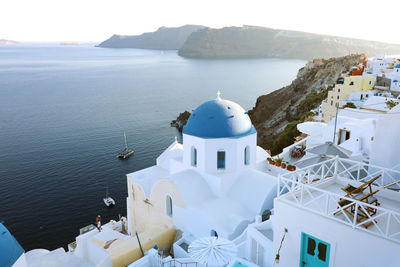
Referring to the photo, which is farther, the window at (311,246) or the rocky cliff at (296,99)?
the rocky cliff at (296,99)

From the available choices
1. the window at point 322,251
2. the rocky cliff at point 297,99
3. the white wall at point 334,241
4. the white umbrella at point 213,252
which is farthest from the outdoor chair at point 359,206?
the rocky cliff at point 297,99

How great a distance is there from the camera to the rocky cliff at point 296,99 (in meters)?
51.6

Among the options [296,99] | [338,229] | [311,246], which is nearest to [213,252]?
[311,246]

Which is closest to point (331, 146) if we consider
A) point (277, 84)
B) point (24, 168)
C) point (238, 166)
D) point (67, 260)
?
point (238, 166)

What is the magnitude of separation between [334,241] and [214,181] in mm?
9182

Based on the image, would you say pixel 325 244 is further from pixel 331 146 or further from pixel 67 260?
pixel 67 260

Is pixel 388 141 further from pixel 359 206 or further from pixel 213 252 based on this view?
pixel 213 252

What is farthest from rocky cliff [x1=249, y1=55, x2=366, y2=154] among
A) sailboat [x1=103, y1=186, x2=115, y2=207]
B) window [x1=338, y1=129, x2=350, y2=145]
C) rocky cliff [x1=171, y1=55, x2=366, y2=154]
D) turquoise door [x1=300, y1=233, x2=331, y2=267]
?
turquoise door [x1=300, y1=233, x2=331, y2=267]

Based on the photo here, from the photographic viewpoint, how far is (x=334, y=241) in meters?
7.71

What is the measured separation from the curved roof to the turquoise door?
13253 millimetres

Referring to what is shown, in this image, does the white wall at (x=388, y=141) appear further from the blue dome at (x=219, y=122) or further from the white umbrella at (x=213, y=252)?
the blue dome at (x=219, y=122)

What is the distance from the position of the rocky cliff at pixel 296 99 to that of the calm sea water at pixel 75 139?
12983 mm

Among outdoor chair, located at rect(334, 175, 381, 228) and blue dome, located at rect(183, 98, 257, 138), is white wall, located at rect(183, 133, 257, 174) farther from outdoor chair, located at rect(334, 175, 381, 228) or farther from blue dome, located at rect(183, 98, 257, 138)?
outdoor chair, located at rect(334, 175, 381, 228)

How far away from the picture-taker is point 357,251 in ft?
24.1
